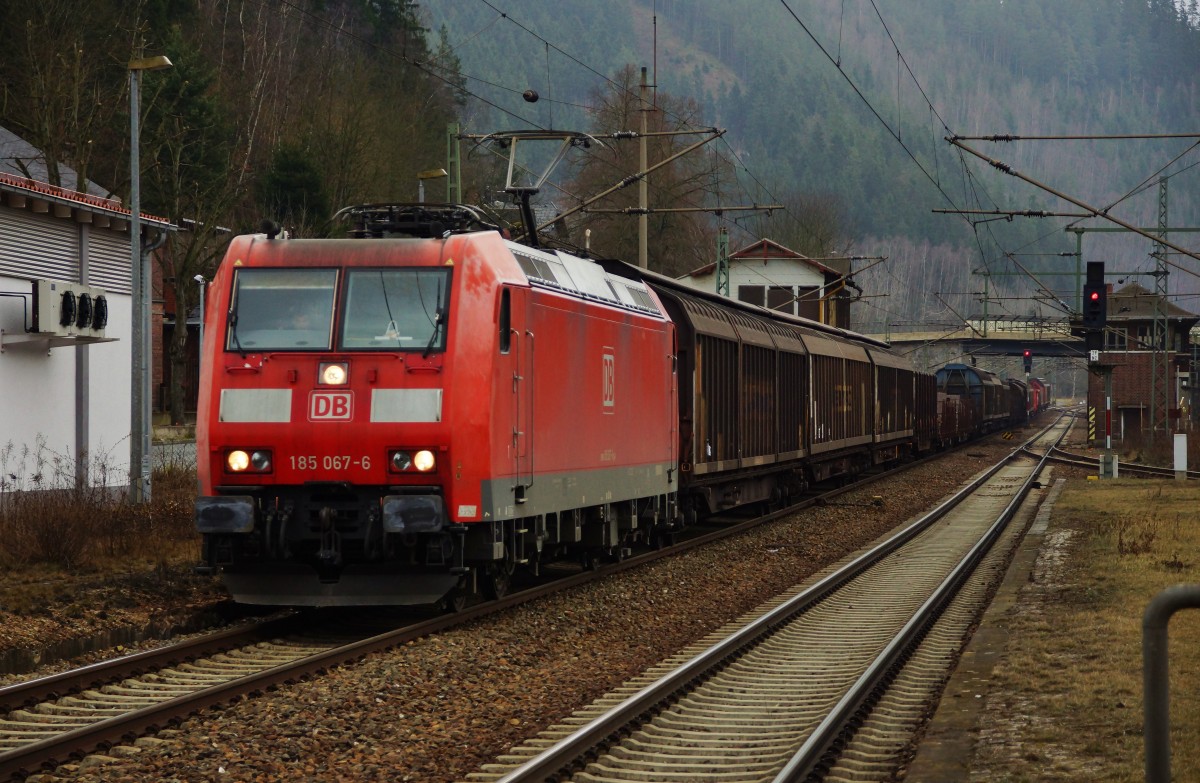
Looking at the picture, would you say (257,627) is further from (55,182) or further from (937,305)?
(937,305)

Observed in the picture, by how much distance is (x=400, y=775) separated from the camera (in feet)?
24.7

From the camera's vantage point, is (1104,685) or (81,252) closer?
(1104,685)

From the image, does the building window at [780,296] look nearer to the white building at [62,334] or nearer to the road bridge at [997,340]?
the road bridge at [997,340]

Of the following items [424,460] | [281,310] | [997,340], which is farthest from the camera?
[997,340]

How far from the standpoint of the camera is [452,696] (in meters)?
9.47

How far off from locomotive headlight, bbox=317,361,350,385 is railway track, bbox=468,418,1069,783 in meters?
3.51

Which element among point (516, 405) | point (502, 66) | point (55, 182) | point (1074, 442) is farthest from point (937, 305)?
point (516, 405)

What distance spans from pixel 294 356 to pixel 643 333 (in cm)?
594

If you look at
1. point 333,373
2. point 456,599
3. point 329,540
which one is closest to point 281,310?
point 333,373

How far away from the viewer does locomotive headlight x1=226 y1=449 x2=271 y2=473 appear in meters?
11.7

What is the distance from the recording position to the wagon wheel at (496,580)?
13227 mm

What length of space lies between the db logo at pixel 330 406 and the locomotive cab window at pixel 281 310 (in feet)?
1.38

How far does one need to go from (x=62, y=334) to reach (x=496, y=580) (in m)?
12.1

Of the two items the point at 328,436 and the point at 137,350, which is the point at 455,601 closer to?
the point at 328,436
